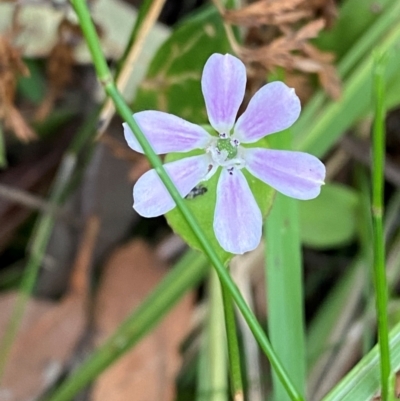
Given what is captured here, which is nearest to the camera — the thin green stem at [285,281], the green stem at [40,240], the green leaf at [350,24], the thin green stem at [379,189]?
the thin green stem at [379,189]

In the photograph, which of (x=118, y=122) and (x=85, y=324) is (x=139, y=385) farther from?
(x=118, y=122)

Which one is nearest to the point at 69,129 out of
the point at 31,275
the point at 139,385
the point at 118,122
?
the point at 118,122

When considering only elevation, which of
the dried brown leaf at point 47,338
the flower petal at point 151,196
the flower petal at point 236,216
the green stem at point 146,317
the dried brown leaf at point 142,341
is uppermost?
the flower petal at point 236,216

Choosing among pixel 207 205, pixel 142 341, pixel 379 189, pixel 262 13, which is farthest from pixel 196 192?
pixel 142 341

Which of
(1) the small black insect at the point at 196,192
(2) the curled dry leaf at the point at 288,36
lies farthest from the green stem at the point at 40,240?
(1) the small black insect at the point at 196,192

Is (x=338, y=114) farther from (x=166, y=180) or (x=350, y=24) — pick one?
(x=166, y=180)

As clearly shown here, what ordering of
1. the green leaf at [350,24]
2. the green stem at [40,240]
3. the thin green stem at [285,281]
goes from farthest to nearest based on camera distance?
the green stem at [40,240], the green leaf at [350,24], the thin green stem at [285,281]

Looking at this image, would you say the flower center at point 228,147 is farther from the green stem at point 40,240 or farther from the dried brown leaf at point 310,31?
the green stem at point 40,240

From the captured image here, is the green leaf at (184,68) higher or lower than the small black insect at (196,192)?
lower

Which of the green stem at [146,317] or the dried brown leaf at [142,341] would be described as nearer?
the green stem at [146,317]
